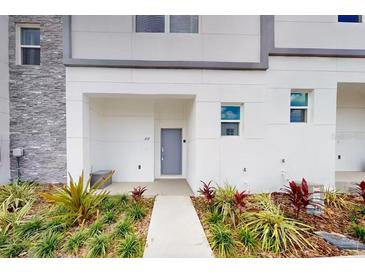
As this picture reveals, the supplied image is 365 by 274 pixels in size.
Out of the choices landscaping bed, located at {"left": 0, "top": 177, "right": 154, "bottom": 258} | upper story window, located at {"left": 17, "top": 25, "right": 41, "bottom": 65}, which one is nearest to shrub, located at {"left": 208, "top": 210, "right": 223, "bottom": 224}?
landscaping bed, located at {"left": 0, "top": 177, "right": 154, "bottom": 258}

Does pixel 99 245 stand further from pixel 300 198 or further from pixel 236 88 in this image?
pixel 236 88

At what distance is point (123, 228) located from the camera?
3.87 metres

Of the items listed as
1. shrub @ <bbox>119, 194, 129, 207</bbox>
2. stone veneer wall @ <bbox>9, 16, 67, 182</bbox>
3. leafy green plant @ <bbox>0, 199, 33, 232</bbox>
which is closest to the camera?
leafy green plant @ <bbox>0, 199, 33, 232</bbox>

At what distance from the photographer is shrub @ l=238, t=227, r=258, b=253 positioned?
3.45m

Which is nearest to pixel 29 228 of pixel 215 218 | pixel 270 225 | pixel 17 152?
pixel 17 152

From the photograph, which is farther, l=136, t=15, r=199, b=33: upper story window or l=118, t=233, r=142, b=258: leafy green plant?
l=136, t=15, r=199, b=33: upper story window

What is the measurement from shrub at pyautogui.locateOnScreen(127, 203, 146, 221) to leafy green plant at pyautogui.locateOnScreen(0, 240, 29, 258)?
1.87 m

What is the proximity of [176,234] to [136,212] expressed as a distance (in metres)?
1.15

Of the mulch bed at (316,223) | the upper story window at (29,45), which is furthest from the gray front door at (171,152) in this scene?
the upper story window at (29,45)

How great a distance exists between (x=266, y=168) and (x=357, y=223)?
7.89ft

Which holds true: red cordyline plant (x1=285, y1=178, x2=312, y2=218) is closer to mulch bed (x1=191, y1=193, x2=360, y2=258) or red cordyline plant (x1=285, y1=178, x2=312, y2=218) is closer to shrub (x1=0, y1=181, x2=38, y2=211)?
mulch bed (x1=191, y1=193, x2=360, y2=258)

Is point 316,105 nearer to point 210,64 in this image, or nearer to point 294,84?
point 294,84

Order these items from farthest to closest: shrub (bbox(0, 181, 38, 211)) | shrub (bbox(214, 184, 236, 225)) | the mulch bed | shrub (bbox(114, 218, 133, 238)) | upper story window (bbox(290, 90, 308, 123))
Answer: upper story window (bbox(290, 90, 308, 123))
shrub (bbox(0, 181, 38, 211))
shrub (bbox(214, 184, 236, 225))
shrub (bbox(114, 218, 133, 238))
the mulch bed

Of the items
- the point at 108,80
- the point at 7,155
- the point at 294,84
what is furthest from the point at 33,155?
the point at 294,84
